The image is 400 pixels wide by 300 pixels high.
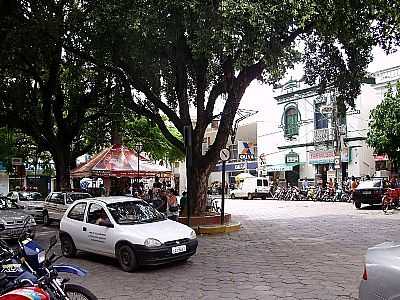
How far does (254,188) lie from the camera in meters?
40.1

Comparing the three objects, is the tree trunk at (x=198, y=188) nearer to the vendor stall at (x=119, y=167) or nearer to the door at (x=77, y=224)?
the door at (x=77, y=224)

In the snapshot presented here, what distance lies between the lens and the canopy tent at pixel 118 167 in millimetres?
21375

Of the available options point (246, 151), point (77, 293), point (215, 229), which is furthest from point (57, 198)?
Answer: point (246, 151)

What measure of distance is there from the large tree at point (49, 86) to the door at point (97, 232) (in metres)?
6.54

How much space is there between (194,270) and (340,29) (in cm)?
734

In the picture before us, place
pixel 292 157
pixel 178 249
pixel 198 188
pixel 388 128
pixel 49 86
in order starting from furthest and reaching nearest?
1. pixel 292 157
2. pixel 388 128
3. pixel 49 86
4. pixel 198 188
5. pixel 178 249

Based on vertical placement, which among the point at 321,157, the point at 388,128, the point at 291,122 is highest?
the point at 291,122

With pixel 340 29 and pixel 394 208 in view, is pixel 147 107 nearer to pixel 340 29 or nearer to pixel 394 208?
pixel 340 29

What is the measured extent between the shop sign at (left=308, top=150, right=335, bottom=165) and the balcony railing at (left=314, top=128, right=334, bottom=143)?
2.84 ft

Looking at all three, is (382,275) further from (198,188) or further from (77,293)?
(198,188)

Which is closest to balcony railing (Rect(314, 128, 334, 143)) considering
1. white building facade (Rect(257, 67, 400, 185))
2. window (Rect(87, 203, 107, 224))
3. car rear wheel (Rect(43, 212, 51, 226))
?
white building facade (Rect(257, 67, 400, 185))

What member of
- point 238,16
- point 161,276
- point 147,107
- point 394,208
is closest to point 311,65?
point 147,107

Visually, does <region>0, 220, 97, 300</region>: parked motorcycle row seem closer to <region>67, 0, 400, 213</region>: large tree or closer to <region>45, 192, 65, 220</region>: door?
<region>67, 0, 400, 213</region>: large tree

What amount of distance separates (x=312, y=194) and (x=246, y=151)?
12852 mm
